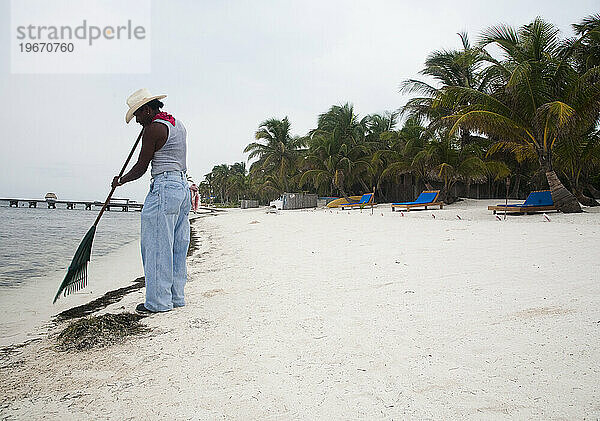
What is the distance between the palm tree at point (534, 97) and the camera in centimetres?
1127

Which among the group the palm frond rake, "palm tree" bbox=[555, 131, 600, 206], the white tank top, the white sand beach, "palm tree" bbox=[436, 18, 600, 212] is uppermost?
"palm tree" bbox=[436, 18, 600, 212]

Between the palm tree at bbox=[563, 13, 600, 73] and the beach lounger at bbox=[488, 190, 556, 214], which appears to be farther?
the palm tree at bbox=[563, 13, 600, 73]

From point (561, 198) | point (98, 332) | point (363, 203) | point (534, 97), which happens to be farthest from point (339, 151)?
point (98, 332)

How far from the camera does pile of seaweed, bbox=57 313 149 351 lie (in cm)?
268

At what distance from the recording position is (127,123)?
3.46 m

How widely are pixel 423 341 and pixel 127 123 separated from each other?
2973 millimetres

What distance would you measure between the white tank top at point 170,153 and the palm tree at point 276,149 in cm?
2807

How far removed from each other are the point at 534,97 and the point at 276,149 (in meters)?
22.7

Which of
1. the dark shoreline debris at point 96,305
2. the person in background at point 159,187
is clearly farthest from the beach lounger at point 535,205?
the person in background at point 159,187

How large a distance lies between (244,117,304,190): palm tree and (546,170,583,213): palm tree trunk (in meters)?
21.8

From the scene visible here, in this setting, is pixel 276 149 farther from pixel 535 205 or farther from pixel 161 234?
pixel 161 234

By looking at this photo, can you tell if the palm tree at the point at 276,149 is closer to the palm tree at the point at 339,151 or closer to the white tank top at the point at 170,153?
the palm tree at the point at 339,151

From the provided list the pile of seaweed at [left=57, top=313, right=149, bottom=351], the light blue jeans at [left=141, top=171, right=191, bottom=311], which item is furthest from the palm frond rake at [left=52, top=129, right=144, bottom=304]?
the pile of seaweed at [left=57, top=313, right=149, bottom=351]

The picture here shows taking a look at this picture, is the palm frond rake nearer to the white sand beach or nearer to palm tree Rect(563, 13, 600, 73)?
the white sand beach
